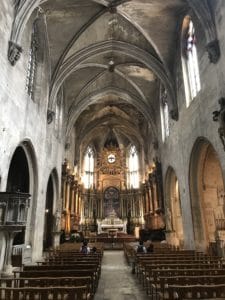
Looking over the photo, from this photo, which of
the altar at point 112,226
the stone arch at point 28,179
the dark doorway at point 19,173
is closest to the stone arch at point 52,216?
the dark doorway at point 19,173

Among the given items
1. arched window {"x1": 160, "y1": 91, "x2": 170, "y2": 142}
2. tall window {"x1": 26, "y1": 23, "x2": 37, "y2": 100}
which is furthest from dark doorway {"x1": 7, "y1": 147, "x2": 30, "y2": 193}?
arched window {"x1": 160, "y1": 91, "x2": 170, "y2": 142}

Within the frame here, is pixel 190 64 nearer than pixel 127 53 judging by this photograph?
Yes

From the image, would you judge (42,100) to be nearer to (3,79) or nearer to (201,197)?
(3,79)

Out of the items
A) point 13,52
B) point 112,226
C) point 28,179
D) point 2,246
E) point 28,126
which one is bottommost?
point 2,246

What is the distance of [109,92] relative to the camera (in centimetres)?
2472

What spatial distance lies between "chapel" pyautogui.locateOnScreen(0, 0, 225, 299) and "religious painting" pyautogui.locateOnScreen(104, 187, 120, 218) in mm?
8173

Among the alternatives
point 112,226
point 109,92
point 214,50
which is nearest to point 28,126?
point 214,50

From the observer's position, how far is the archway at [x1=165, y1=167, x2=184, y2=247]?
18.9 metres

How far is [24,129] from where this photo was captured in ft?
39.6

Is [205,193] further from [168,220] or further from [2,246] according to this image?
[2,246]

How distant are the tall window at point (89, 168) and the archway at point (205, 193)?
2399cm

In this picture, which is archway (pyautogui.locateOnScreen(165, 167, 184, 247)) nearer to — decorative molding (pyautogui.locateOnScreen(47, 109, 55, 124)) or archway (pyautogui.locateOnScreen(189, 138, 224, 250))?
archway (pyautogui.locateOnScreen(189, 138, 224, 250))

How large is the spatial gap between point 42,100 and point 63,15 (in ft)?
16.9

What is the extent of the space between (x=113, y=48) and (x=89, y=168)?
74.0 feet
